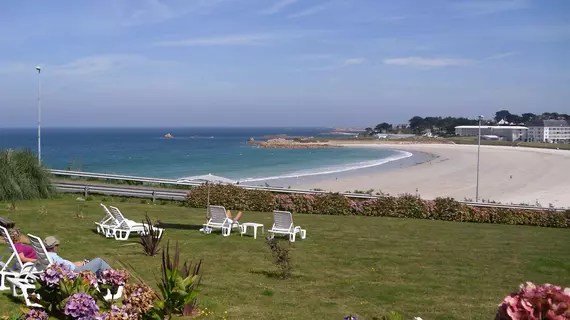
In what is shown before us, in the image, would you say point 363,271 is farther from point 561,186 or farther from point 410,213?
point 561,186

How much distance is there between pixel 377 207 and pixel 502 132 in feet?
476

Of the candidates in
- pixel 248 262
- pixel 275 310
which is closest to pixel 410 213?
pixel 248 262

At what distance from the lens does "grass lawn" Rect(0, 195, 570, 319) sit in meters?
7.39

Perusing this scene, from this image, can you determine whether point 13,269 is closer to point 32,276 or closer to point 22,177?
point 32,276

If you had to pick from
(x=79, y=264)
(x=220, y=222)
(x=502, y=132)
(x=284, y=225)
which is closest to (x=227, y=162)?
(x=220, y=222)

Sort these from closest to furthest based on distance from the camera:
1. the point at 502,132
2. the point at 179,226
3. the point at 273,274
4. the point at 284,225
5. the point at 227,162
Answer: the point at 273,274 → the point at 284,225 → the point at 179,226 → the point at 227,162 → the point at 502,132

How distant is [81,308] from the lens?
3.71m

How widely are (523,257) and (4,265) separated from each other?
30.3 feet

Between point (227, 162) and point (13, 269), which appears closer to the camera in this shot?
point (13, 269)

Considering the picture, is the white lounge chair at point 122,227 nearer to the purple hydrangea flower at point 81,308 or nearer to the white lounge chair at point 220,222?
the white lounge chair at point 220,222

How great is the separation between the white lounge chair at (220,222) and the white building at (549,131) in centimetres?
13789

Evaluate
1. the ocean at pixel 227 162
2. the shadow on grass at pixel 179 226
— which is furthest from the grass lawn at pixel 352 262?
the ocean at pixel 227 162

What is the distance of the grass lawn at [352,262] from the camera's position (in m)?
7.39

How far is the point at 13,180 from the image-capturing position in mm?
17422
